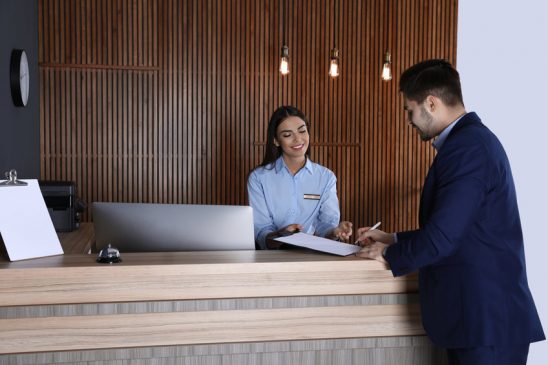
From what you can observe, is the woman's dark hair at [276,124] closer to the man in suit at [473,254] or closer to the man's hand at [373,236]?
the man's hand at [373,236]

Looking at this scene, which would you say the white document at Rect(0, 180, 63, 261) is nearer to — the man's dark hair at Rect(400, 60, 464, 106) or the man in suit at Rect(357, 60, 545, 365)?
the man in suit at Rect(357, 60, 545, 365)

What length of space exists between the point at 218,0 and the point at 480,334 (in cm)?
529

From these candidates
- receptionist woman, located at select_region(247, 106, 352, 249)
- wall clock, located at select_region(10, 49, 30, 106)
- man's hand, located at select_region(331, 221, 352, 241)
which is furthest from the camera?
wall clock, located at select_region(10, 49, 30, 106)

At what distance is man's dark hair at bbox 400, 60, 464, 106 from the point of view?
2340 millimetres

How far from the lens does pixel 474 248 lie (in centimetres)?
222

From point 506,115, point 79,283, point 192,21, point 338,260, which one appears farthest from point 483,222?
point 192,21

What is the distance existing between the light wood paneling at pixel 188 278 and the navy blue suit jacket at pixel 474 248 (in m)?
0.25

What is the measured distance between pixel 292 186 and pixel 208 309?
173 centimetres

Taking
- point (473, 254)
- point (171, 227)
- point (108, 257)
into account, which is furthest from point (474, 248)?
point (108, 257)

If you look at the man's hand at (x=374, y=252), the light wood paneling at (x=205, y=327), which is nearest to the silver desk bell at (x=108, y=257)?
the light wood paneling at (x=205, y=327)

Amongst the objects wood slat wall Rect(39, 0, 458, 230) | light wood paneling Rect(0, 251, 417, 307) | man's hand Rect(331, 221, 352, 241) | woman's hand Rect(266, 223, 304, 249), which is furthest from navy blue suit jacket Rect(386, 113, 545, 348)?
wood slat wall Rect(39, 0, 458, 230)

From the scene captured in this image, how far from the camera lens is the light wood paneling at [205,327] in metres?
2.19

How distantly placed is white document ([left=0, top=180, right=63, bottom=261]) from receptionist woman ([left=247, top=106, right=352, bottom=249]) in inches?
63.1

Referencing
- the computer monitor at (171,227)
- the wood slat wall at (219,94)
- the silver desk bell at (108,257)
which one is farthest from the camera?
the wood slat wall at (219,94)
